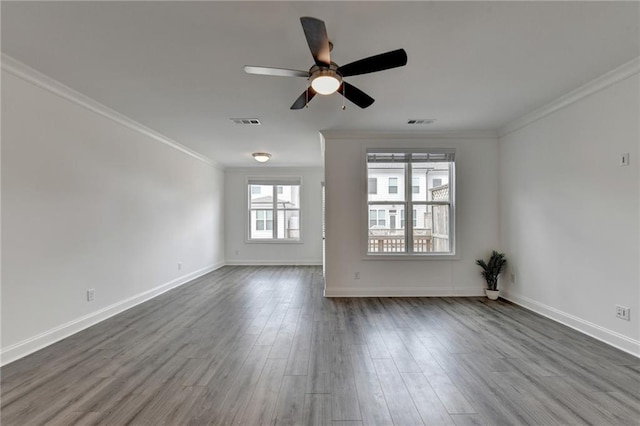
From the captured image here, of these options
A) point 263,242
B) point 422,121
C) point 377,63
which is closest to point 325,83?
point 377,63

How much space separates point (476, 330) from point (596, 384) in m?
1.13

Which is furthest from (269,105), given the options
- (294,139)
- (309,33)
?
(309,33)

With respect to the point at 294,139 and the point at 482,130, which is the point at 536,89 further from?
the point at 294,139

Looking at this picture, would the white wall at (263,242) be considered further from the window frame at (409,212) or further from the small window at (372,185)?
the window frame at (409,212)

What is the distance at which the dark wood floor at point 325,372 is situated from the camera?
1869 mm

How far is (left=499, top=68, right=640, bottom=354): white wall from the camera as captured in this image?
2760 millimetres

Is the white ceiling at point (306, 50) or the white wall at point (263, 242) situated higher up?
the white ceiling at point (306, 50)

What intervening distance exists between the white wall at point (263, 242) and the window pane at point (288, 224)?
0.18 metres

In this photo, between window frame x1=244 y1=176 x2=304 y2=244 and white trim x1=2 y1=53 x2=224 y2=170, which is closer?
white trim x1=2 y1=53 x2=224 y2=170

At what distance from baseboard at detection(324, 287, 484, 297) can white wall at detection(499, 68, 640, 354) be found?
0.65 m

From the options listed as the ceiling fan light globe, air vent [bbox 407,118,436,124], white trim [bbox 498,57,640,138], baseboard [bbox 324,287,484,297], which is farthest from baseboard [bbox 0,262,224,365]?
white trim [bbox 498,57,640,138]

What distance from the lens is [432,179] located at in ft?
16.2

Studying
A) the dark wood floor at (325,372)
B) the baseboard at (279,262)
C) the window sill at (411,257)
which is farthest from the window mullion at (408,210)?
the baseboard at (279,262)

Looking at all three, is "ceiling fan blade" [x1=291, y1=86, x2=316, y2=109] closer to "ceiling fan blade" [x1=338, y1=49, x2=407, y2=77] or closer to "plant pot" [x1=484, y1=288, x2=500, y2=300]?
"ceiling fan blade" [x1=338, y1=49, x2=407, y2=77]
